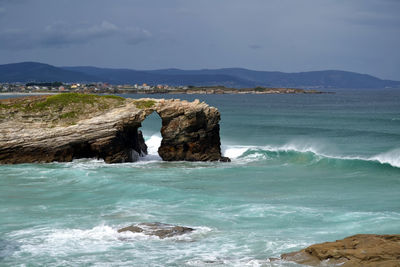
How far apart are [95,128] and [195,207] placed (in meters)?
11.8

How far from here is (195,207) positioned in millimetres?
18531

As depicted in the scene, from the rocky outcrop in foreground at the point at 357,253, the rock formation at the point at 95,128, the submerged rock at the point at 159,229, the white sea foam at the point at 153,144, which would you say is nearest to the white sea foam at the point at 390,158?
the rock formation at the point at 95,128

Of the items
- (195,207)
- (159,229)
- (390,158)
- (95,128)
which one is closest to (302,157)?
(390,158)

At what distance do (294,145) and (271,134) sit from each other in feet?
32.8


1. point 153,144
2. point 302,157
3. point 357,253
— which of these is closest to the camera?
point 357,253

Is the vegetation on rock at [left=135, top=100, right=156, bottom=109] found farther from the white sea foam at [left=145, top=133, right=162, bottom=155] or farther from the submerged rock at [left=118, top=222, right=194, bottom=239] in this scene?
the submerged rock at [left=118, top=222, right=194, bottom=239]

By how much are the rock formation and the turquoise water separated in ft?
3.12

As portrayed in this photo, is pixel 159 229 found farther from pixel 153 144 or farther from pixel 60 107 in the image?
pixel 153 144

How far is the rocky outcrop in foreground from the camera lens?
35.4 ft

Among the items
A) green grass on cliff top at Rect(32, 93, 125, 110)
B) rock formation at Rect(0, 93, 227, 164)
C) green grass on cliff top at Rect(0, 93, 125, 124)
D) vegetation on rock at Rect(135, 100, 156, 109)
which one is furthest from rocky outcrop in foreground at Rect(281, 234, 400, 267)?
green grass on cliff top at Rect(32, 93, 125, 110)

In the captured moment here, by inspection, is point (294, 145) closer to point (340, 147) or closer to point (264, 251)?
point (340, 147)

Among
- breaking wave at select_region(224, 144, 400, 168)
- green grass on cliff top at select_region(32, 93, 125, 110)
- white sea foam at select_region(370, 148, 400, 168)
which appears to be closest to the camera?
white sea foam at select_region(370, 148, 400, 168)

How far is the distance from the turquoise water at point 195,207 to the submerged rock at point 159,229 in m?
Answer: 0.25

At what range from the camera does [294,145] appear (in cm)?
4009
